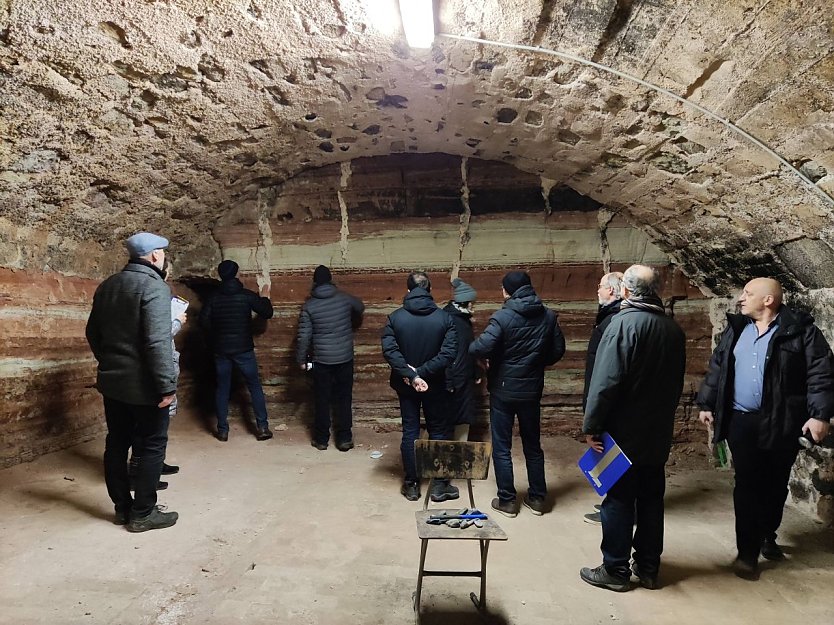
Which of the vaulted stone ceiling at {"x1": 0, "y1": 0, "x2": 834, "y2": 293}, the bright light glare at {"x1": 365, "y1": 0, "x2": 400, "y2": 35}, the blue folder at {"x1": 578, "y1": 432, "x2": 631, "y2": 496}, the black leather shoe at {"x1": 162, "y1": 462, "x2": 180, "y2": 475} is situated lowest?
the black leather shoe at {"x1": 162, "y1": 462, "x2": 180, "y2": 475}

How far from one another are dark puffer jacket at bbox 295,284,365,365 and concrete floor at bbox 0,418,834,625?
3.54ft

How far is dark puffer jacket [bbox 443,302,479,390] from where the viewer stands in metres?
3.60

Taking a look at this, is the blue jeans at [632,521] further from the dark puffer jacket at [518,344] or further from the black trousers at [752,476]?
the dark puffer jacket at [518,344]

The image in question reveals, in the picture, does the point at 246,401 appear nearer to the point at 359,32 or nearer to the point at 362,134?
the point at 362,134

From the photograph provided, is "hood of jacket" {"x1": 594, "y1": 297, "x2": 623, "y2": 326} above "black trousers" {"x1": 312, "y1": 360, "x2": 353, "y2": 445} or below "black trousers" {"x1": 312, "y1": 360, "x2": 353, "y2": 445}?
above

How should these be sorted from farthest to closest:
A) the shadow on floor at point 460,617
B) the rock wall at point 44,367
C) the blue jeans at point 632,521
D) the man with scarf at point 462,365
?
the man with scarf at point 462,365 < the rock wall at point 44,367 < the blue jeans at point 632,521 < the shadow on floor at point 460,617

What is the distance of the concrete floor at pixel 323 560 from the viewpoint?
2207 millimetres

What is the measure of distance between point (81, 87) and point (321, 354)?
8.32ft

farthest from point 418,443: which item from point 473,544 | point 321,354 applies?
point 321,354

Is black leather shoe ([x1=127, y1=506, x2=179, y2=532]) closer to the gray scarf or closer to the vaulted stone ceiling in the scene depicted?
the vaulted stone ceiling

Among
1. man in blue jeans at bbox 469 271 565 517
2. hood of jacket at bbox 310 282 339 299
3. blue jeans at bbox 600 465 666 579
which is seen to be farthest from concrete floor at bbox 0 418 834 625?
hood of jacket at bbox 310 282 339 299

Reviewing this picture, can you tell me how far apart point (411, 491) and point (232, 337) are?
7.20ft

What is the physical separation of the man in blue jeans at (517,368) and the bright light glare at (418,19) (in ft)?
4.85

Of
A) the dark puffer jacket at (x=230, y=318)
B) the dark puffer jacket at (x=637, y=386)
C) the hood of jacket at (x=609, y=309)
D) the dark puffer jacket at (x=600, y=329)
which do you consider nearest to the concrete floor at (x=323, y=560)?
the dark puffer jacket at (x=637, y=386)
